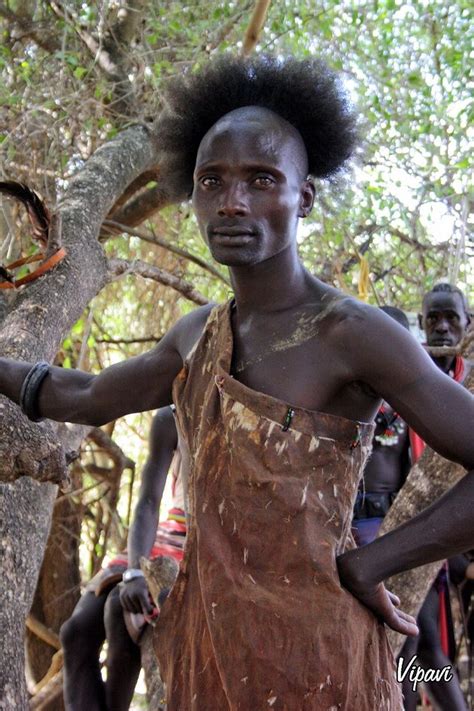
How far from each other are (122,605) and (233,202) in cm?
205

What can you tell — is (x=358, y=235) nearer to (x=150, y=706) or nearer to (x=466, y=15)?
(x=466, y=15)

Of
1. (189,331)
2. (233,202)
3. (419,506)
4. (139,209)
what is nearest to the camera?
(233,202)

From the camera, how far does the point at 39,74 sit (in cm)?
446

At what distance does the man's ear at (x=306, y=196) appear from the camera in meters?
1.96

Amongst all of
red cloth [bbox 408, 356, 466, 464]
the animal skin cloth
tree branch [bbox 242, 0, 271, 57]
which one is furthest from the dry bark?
tree branch [bbox 242, 0, 271, 57]

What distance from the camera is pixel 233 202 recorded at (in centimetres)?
176

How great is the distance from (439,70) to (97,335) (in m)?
2.71

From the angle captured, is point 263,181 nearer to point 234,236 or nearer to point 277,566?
point 234,236

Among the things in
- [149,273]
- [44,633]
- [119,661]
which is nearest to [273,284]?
[119,661]

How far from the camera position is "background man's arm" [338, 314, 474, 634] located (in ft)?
5.12

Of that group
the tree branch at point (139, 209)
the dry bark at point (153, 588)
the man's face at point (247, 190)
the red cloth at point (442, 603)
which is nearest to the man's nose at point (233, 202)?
the man's face at point (247, 190)

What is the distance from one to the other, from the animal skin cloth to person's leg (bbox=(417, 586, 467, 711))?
204 cm

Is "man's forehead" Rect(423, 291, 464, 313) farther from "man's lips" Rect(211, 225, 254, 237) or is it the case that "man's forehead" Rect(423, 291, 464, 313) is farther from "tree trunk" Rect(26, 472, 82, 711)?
"man's lips" Rect(211, 225, 254, 237)

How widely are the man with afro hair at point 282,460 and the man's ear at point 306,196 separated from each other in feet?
0.14
